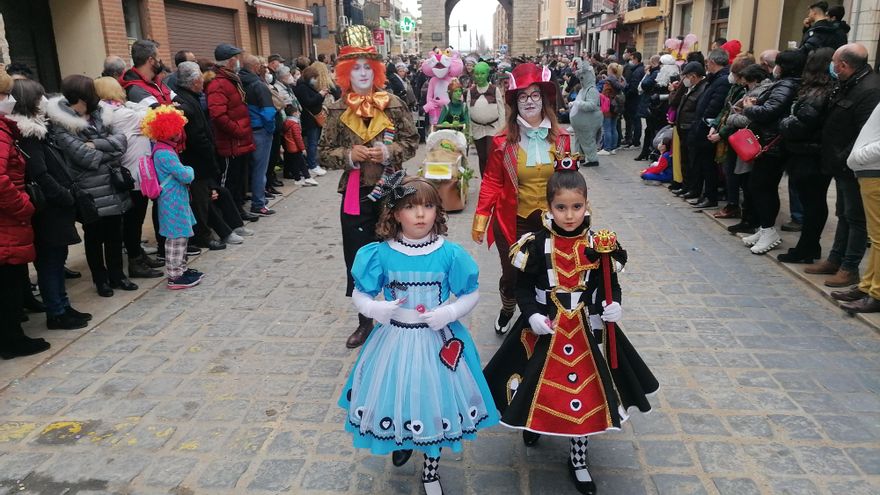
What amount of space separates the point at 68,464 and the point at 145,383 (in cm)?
92

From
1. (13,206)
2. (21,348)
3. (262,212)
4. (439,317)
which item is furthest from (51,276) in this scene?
(262,212)

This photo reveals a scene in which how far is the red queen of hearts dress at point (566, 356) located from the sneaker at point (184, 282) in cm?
399

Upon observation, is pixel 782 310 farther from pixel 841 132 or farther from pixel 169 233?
pixel 169 233

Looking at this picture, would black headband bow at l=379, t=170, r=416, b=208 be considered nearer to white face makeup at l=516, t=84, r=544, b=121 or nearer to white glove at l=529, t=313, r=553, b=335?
white glove at l=529, t=313, r=553, b=335

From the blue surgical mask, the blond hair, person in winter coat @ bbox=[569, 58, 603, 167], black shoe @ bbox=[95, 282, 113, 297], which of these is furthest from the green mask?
black shoe @ bbox=[95, 282, 113, 297]

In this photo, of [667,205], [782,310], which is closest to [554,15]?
[667,205]

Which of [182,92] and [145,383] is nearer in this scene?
[145,383]

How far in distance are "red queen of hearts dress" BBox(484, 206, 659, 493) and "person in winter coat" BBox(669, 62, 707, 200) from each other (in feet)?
21.4

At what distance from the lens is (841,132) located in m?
5.63

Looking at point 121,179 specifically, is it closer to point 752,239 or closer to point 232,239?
point 232,239

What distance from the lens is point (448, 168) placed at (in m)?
8.81

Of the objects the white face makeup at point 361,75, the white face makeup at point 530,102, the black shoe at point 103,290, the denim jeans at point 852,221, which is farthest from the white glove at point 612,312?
the black shoe at point 103,290

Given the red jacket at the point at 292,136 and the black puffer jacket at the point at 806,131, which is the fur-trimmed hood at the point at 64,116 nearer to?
the red jacket at the point at 292,136

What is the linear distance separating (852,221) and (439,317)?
4.63 m
